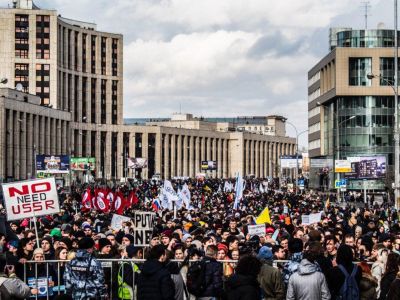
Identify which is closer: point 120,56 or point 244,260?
point 244,260

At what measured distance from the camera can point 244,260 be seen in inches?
422

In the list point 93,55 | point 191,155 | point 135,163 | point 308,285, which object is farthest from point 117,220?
point 191,155

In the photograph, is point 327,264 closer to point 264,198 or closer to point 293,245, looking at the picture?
point 293,245

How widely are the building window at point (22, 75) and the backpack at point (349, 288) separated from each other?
406ft

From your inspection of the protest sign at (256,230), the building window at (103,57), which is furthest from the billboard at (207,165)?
the protest sign at (256,230)

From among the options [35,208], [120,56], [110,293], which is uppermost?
[120,56]

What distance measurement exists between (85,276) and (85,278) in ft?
0.08

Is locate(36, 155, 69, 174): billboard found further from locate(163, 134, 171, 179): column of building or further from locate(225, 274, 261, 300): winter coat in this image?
locate(225, 274, 261, 300): winter coat

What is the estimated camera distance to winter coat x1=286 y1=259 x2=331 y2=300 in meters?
10.7

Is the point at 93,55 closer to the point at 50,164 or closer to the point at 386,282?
the point at 50,164

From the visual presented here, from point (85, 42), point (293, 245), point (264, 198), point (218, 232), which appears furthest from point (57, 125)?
point (293, 245)

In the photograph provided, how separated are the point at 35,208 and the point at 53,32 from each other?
11550 cm

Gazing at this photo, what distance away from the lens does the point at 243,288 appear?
10.6m

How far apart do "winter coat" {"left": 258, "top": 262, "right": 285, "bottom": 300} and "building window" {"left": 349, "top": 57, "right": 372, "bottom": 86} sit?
3205 inches
